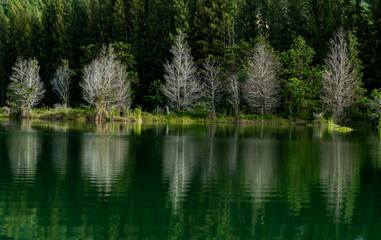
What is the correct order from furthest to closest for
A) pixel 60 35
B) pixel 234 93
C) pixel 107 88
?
pixel 60 35
pixel 234 93
pixel 107 88

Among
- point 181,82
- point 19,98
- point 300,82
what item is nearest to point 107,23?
point 181,82

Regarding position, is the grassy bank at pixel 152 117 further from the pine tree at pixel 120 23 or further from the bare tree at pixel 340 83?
the pine tree at pixel 120 23

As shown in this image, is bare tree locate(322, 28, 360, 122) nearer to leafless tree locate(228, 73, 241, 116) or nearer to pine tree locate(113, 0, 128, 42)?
leafless tree locate(228, 73, 241, 116)

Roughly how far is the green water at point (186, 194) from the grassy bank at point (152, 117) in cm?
3334

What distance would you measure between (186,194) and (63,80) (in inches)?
2478

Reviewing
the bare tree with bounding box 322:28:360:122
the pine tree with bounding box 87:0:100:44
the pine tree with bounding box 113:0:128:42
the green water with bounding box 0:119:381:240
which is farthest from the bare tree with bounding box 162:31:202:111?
the green water with bounding box 0:119:381:240

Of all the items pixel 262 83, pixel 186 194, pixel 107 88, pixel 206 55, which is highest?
pixel 206 55

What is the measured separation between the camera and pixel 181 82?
65375 millimetres

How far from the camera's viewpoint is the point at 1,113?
217 ft

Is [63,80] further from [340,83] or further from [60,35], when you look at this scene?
[340,83]

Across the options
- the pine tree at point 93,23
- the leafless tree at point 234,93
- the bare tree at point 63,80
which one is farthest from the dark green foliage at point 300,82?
the bare tree at point 63,80

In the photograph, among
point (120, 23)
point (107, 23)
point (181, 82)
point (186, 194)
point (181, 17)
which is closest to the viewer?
point (186, 194)

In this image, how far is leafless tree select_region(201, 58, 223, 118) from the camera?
65.2 metres

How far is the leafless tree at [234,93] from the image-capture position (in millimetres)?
62469
